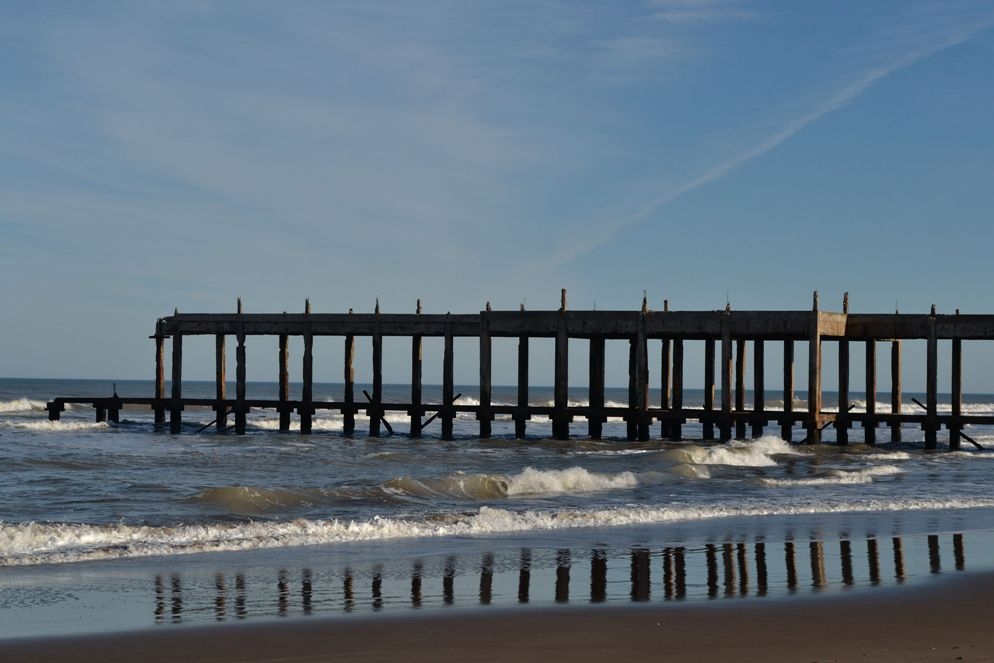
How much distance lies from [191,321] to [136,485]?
21.8m

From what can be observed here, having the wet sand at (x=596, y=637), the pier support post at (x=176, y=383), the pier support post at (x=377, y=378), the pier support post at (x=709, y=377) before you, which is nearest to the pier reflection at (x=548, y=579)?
the wet sand at (x=596, y=637)

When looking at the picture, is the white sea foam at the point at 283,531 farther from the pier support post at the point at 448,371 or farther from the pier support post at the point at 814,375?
the pier support post at the point at 448,371

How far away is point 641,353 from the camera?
35.4 m

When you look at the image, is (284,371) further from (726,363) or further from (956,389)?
(956,389)

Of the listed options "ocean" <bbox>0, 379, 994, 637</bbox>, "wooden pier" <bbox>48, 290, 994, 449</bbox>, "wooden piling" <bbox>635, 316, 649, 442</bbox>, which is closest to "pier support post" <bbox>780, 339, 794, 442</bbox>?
"wooden pier" <bbox>48, 290, 994, 449</bbox>

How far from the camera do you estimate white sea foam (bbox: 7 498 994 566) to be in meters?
14.0

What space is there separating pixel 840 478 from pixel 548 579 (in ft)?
50.5

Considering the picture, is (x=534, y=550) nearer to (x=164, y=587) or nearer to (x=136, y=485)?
Answer: (x=164, y=587)

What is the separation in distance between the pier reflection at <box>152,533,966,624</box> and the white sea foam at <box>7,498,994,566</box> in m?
2.01

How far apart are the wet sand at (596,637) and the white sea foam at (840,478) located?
1407 centimetres

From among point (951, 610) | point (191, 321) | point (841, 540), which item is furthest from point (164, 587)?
point (191, 321)

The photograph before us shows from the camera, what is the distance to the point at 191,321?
42.9 meters

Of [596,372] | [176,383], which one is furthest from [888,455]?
[176,383]

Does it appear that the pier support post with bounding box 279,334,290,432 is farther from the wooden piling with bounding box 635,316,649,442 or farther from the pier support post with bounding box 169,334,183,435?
the wooden piling with bounding box 635,316,649,442
